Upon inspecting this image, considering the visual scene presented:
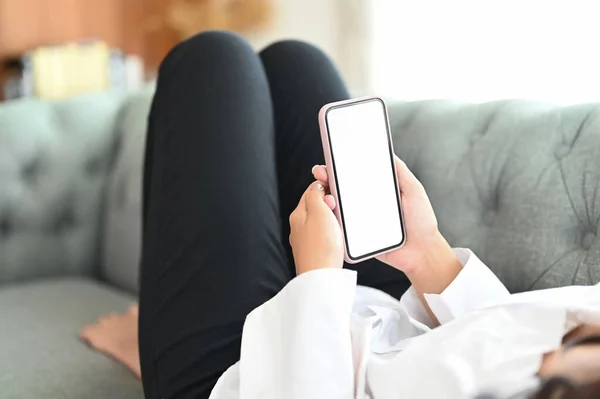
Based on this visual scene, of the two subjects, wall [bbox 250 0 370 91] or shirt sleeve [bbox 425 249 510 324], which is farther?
wall [bbox 250 0 370 91]

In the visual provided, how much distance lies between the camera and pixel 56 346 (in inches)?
45.3

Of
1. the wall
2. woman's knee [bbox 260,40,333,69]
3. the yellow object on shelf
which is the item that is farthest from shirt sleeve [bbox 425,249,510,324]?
the yellow object on shelf

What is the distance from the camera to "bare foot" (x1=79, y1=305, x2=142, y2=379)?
112cm

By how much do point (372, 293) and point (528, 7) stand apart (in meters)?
1.17

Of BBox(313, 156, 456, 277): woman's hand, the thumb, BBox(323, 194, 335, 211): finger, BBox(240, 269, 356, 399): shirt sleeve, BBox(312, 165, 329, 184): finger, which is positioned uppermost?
BBox(312, 165, 329, 184): finger

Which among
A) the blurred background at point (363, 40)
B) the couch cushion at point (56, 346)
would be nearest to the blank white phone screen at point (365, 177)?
the couch cushion at point (56, 346)

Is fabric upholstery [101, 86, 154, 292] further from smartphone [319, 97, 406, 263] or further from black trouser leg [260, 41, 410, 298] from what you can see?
smartphone [319, 97, 406, 263]

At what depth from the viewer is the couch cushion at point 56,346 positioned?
1.02m

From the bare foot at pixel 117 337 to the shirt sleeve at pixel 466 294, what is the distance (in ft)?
1.69

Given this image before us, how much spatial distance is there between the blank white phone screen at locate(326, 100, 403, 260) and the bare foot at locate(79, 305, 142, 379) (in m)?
0.51

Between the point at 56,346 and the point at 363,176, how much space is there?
665 mm

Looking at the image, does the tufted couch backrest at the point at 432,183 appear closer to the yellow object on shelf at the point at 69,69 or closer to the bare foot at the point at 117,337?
the bare foot at the point at 117,337

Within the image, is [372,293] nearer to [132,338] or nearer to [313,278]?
[313,278]

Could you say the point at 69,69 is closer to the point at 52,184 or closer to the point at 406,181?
the point at 52,184
